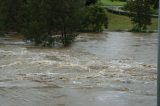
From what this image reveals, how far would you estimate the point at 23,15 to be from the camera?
23.5 metres

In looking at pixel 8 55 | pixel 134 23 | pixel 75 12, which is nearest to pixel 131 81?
pixel 8 55

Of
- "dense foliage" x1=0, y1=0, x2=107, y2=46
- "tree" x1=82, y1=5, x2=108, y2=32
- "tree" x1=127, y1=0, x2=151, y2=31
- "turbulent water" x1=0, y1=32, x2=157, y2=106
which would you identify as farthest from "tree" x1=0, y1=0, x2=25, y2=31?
"tree" x1=127, y1=0, x2=151, y2=31

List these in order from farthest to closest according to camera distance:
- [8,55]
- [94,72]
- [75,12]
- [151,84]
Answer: [75,12], [8,55], [94,72], [151,84]

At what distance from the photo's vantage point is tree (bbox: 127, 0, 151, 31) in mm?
29047

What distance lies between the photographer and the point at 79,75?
39.0 feet

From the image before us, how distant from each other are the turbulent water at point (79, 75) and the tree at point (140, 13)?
8.94 m

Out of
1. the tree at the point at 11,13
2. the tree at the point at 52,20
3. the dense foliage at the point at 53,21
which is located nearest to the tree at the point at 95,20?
the tree at the point at 11,13

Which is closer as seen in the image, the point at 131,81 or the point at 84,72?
the point at 131,81

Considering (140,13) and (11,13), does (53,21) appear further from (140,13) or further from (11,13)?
(140,13)

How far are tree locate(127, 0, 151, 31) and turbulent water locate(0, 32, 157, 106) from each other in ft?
29.3

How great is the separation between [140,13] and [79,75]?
1800cm

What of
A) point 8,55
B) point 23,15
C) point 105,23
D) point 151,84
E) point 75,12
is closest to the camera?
point 151,84

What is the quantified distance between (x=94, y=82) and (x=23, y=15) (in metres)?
13.3

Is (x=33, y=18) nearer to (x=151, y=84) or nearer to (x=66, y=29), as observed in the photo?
(x=66, y=29)
